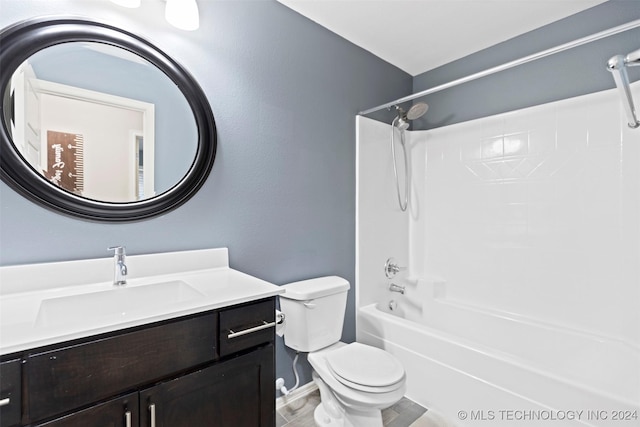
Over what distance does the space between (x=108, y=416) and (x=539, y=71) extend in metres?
2.92

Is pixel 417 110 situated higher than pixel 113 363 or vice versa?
pixel 417 110

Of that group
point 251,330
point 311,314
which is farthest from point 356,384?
point 251,330

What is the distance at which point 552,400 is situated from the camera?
1.40 m

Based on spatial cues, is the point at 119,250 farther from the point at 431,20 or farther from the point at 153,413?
the point at 431,20

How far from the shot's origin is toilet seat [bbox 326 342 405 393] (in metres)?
1.37

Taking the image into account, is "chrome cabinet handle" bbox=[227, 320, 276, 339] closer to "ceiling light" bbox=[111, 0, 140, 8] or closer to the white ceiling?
"ceiling light" bbox=[111, 0, 140, 8]

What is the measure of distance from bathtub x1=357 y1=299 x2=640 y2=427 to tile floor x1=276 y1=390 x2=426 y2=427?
3.2 inches

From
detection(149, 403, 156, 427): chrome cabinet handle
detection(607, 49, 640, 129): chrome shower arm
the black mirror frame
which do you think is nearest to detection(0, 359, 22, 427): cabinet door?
detection(149, 403, 156, 427): chrome cabinet handle

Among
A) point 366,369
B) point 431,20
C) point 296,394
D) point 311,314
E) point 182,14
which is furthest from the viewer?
point 431,20

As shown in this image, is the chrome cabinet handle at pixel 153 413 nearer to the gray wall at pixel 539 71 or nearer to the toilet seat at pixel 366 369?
the toilet seat at pixel 366 369

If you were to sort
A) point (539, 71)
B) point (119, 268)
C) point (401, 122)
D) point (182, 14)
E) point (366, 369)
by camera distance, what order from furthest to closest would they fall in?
point (401, 122) < point (539, 71) < point (366, 369) < point (182, 14) < point (119, 268)

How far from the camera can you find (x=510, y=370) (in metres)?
1.52

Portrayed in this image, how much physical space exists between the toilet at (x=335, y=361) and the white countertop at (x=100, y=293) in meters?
0.45

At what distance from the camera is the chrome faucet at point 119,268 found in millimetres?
1200
